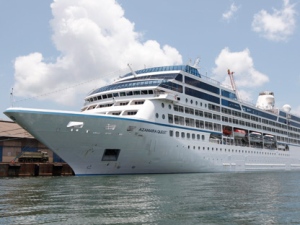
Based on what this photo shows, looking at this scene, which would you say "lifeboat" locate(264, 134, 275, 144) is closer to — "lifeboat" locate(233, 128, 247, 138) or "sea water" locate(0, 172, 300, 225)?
"lifeboat" locate(233, 128, 247, 138)

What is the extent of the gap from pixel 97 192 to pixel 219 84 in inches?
1106

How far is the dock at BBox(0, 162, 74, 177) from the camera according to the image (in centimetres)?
3288

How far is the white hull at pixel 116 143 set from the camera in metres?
25.0

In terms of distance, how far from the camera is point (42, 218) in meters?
11.6

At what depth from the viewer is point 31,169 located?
112ft

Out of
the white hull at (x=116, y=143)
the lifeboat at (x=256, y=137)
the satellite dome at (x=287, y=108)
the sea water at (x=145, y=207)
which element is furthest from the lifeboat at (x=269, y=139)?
the sea water at (x=145, y=207)

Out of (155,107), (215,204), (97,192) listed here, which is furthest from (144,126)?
(215,204)

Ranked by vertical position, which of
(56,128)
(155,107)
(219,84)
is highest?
(219,84)

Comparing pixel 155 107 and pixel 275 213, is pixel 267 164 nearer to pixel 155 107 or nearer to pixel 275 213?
pixel 155 107

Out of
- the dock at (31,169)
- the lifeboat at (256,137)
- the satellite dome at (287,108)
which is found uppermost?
the satellite dome at (287,108)

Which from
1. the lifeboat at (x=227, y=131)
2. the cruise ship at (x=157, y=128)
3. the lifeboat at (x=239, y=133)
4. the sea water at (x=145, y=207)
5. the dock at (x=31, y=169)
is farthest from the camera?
the lifeboat at (x=239, y=133)

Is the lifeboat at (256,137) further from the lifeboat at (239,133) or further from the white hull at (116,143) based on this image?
the white hull at (116,143)

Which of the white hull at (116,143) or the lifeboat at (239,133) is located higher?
the lifeboat at (239,133)

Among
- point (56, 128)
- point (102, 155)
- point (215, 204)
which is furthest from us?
point (102, 155)
